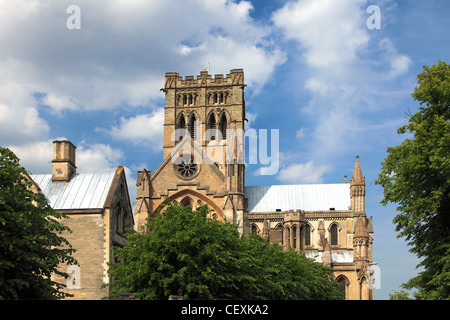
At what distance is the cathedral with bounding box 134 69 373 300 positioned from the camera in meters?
53.5

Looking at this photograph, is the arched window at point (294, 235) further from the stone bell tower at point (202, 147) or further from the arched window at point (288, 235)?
the stone bell tower at point (202, 147)

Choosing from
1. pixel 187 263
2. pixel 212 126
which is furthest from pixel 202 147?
pixel 187 263

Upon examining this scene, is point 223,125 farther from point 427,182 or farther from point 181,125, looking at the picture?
point 427,182

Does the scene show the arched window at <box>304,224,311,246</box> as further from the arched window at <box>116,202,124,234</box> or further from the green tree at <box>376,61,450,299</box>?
the green tree at <box>376,61,450,299</box>

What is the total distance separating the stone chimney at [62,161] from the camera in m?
33.3

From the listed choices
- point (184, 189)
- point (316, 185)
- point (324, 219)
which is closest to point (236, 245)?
point (184, 189)

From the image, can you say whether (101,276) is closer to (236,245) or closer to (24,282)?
(236,245)

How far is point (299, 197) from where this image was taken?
71.4m

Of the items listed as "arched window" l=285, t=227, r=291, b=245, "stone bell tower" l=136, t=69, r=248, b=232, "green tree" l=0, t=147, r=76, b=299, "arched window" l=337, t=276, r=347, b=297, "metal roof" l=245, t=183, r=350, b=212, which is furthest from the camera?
"metal roof" l=245, t=183, r=350, b=212

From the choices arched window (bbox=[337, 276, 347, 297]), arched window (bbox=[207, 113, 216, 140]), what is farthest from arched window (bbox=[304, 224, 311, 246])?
arched window (bbox=[207, 113, 216, 140])

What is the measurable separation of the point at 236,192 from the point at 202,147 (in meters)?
19.7

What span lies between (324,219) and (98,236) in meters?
42.7

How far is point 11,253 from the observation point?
1686cm

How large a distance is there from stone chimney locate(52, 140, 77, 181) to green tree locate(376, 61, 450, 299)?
19.1 metres
